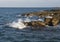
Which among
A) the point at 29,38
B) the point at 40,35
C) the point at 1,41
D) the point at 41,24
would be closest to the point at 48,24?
the point at 41,24

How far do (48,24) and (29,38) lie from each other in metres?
10.8

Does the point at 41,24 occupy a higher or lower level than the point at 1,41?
lower

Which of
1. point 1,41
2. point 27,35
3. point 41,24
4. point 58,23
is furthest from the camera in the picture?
point 58,23

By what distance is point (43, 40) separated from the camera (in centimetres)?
2564

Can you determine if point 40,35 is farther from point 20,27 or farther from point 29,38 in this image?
point 20,27

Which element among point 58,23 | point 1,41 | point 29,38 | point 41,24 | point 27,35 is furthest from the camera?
point 58,23

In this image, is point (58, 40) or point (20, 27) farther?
point (20, 27)

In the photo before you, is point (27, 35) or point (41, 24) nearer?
point (27, 35)

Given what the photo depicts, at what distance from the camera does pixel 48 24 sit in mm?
37156

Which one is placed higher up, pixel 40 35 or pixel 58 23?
pixel 40 35

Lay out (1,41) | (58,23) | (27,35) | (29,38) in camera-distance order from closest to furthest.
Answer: (1,41) < (29,38) < (27,35) < (58,23)

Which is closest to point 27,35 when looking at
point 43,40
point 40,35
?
point 40,35

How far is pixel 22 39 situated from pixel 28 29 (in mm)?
7456

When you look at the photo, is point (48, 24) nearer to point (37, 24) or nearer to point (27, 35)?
point (37, 24)
